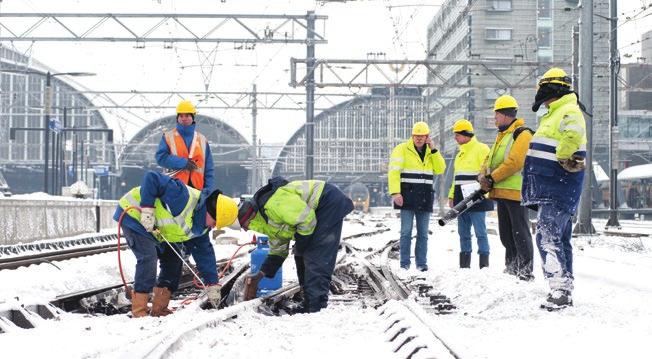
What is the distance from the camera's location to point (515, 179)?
883 centimetres

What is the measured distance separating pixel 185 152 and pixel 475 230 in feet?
10.9

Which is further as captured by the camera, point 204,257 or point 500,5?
point 500,5

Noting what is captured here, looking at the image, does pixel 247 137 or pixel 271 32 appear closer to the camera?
pixel 271 32

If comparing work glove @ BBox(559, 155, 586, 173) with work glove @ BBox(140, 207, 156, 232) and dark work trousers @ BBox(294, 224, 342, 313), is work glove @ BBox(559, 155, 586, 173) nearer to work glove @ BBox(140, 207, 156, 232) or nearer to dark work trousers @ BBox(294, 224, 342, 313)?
dark work trousers @ BBox(294, 224, 342, 313)

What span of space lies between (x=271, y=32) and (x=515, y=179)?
69.8 ft

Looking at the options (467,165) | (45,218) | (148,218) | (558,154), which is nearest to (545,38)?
(45,218)

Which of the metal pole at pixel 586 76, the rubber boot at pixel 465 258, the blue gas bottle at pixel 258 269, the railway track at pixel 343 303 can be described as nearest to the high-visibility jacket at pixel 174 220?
the railway track at pixel 343 303

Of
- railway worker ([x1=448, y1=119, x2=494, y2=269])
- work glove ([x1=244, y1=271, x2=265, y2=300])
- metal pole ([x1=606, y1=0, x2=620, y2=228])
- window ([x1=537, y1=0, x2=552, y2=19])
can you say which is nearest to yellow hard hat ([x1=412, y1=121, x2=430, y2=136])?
railway worker ([x1=448, y1=119, x2=494, y2=269])

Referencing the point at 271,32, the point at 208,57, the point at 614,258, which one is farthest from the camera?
the point at 208,57

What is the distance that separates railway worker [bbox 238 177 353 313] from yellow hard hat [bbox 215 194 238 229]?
0.37ft

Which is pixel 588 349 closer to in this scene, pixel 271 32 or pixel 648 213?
pixel 271 32

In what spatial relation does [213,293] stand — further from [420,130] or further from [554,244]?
[420,130]

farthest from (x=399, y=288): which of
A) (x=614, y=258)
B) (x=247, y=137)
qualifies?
(x=247, y=137)

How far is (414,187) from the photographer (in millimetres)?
10680
